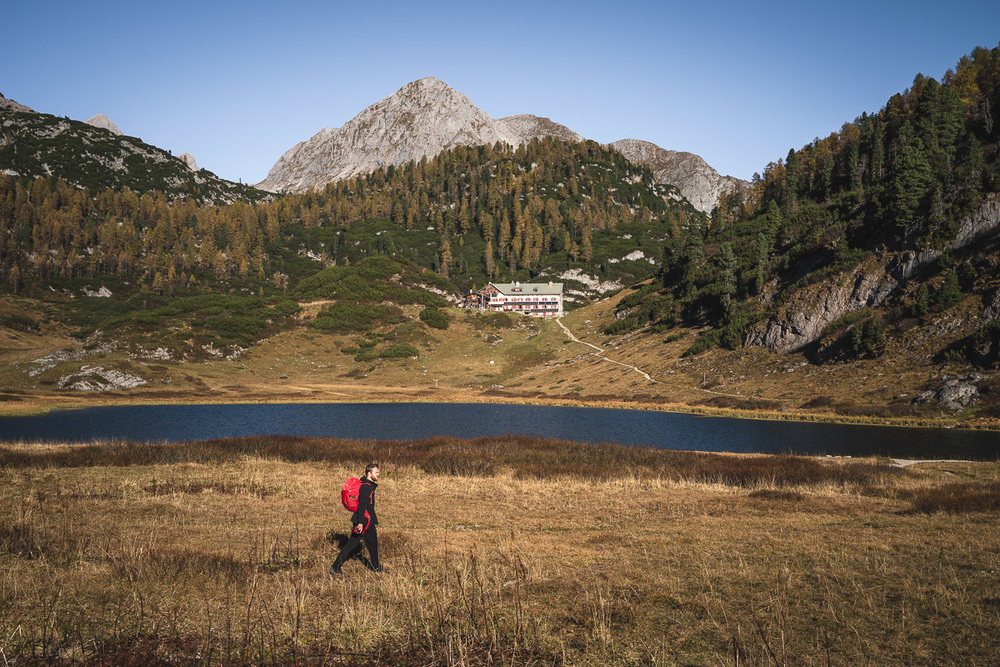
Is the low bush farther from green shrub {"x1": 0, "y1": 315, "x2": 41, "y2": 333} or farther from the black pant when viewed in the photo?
green shrub {"x1": 0, "y1": 315, "x2": 41, "y2": 333}

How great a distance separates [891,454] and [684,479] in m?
25.9

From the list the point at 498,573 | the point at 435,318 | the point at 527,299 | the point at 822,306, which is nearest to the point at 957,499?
the point at 498,573

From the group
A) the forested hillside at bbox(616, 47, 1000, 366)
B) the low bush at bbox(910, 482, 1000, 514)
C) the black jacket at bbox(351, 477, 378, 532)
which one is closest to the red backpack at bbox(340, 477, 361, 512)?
the black jacket at bbox(351, 477, 378, 532)

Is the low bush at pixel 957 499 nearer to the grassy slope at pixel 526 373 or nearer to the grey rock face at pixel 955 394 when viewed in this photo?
the grassy slope at pixel 526 373

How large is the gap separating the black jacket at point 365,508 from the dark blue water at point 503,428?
136 feet

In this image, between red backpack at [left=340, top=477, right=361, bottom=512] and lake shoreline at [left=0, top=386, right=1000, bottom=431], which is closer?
red backpack at [left=340, top=477, right=361, bottom=512]

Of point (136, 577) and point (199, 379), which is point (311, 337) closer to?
point (199, 379)

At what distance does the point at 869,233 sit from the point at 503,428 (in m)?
86.6

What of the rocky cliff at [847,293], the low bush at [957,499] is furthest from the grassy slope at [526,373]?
the low bush at [957,499]

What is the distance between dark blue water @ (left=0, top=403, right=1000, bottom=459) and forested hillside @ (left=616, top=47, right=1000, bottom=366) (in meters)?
31.7

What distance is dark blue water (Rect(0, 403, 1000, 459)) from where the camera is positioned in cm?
4950

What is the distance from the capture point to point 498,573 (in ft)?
38.7

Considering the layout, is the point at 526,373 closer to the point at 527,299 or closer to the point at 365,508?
the point at 527,299

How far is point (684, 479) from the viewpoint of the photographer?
30.0 metres
